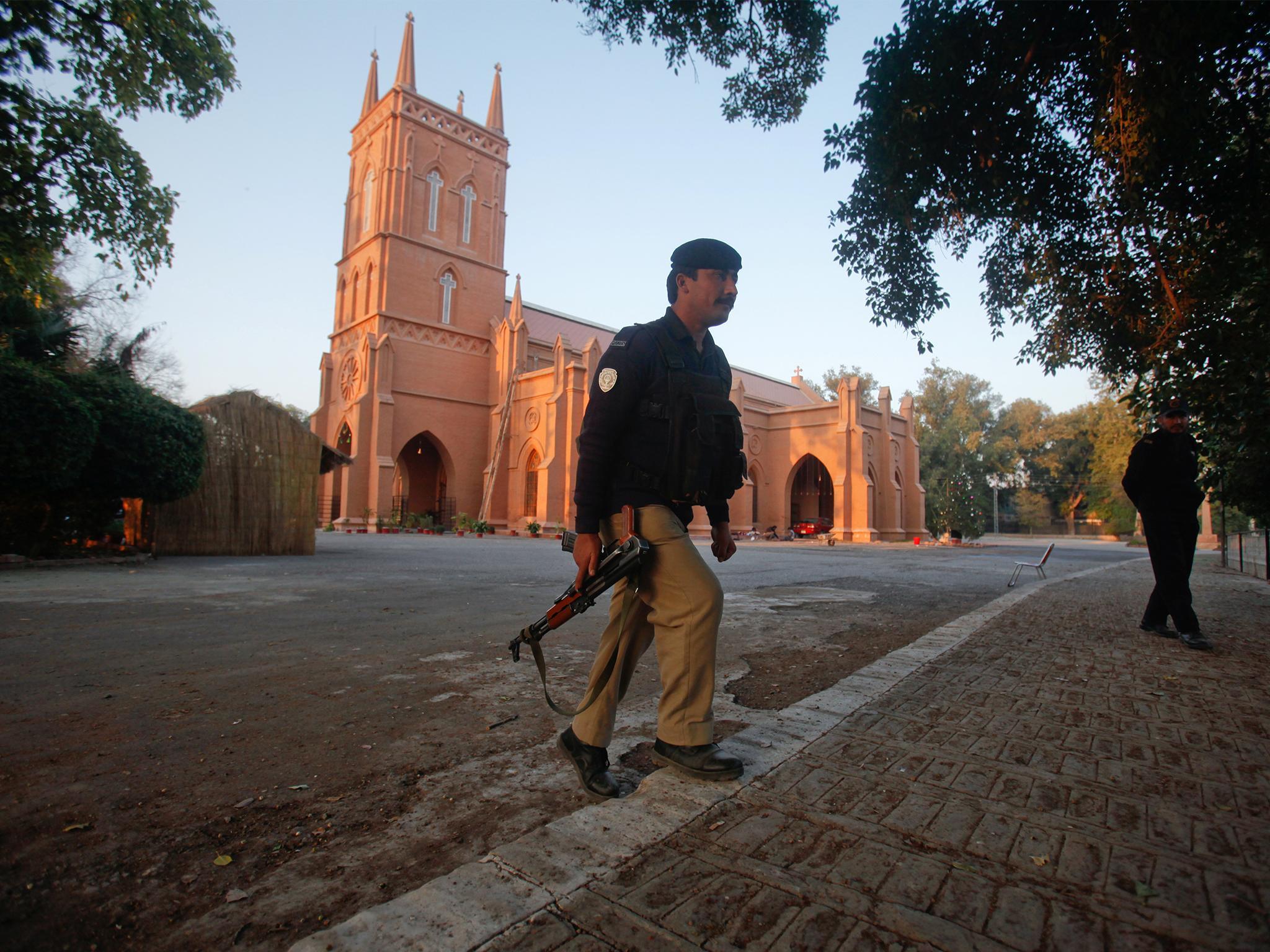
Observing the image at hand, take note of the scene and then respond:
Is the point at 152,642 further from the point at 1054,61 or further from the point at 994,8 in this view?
the point at 1054,61

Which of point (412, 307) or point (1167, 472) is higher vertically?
point (412, 307)

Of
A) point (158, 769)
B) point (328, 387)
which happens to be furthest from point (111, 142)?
point (328, 387)

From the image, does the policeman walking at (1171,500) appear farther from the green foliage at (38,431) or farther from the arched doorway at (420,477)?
the arched doorway at (420,477)

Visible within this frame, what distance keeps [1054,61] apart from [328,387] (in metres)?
34.5

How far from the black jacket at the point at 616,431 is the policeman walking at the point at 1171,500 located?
4120 mm

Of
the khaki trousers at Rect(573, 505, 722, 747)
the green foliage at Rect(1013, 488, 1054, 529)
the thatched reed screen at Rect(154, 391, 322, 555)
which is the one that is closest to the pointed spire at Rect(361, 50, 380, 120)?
the thatched reed screen at Rect(154, 391, 322, 555)

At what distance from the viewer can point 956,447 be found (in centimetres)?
4681

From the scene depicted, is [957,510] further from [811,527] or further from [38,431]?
[38,431]

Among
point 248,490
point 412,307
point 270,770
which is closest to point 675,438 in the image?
point 270,770

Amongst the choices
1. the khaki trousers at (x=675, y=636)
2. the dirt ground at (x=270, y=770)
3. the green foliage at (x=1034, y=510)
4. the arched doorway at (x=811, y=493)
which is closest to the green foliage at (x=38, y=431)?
the dirt ground at (x=270, y=770)

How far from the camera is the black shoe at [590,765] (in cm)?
204

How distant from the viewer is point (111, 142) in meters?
8.23

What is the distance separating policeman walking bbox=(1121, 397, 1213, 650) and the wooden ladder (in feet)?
98.3

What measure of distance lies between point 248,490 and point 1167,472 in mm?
14038
